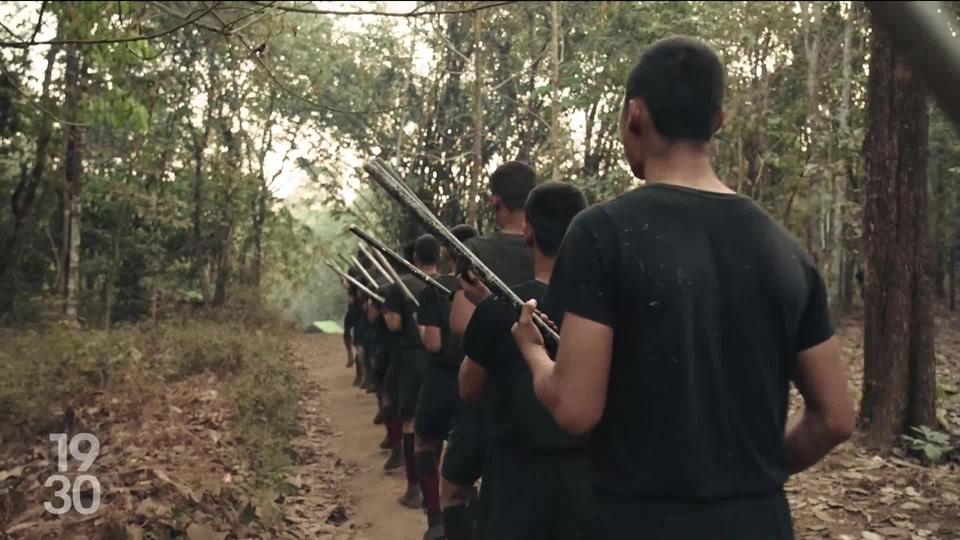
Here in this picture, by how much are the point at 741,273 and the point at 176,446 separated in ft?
23.2

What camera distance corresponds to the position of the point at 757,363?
2033 millimetres

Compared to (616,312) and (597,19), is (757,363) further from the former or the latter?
(597,19)

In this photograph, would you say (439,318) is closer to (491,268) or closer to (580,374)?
(491,268)

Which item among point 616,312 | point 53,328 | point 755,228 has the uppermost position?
point 755,228

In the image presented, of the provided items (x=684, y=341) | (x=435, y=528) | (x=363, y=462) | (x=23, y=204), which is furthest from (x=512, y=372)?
(x=23, y=204)

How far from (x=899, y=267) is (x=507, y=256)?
4258mm

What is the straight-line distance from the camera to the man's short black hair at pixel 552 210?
3.34 m

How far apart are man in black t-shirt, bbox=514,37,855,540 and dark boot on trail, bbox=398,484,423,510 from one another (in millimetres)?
5637

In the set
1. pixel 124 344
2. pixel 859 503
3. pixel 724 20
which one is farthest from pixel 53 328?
pixel 724 20

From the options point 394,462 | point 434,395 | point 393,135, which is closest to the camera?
point 434,395

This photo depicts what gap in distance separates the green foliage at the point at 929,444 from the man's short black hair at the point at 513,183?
169 inches

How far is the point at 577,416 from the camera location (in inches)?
80.4

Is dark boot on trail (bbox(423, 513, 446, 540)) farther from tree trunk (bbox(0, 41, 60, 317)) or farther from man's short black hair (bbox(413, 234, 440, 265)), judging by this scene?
tree trunk (bbox(0, 41, 60, 317))

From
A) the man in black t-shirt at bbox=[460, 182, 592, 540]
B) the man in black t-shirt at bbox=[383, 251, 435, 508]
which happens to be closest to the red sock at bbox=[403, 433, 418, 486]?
the man in black t-shirt at bbox=[383, 251, 435, 508]
